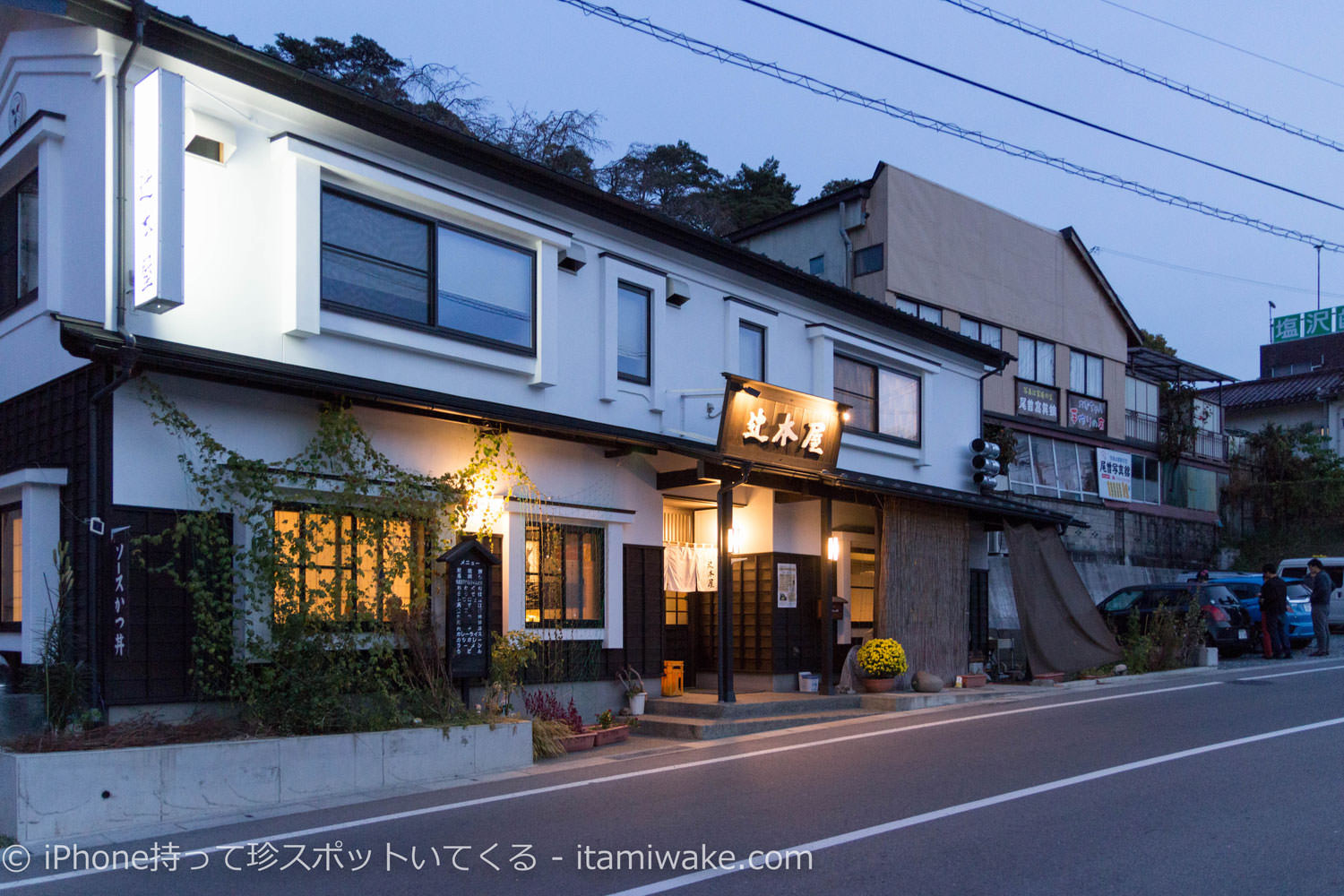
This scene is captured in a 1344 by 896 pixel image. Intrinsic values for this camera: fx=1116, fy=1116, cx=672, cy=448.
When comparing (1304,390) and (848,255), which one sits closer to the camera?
(848,255)

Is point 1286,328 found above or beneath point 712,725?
above

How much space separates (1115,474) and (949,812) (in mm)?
27072

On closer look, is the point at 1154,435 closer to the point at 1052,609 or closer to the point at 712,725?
the point at 1052,609

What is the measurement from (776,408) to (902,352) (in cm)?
548

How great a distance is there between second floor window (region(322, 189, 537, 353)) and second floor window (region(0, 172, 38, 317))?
9.72ft

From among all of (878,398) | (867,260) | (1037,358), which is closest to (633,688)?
(878,398)

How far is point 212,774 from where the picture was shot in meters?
9.05

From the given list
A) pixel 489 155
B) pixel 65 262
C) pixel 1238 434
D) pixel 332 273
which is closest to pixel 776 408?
pixel 489 155

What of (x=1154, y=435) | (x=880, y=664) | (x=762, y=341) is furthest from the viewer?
(x=1154, y=435)

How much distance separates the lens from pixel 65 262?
10742mm

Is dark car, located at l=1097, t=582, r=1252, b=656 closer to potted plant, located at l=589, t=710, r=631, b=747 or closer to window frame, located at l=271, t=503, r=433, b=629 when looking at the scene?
potted plant, located at l=589, t=710, r=631, b=747

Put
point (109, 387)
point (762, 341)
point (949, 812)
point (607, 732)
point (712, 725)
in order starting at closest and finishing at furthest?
point (949, 812)
point (109, 387)
point (607, 732)
point (712, 725)
point (762, 341)

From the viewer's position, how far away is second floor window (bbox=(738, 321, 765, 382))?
664 inches

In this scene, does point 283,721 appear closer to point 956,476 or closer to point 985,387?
point 956,476
